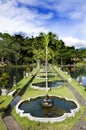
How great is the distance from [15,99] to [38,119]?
7695 mm

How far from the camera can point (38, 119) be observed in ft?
48.3

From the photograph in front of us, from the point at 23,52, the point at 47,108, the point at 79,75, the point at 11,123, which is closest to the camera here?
the point at 11,123

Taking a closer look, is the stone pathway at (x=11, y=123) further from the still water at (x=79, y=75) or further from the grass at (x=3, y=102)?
the still water at (x=79, y=75)

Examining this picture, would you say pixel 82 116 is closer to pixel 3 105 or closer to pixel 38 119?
pixel 38 119

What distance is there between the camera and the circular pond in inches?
646

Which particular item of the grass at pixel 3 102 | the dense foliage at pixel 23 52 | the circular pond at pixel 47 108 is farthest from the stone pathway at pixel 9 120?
the dense foliage at pixel 23 52

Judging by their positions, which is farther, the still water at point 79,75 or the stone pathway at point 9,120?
the still water at point 79,75

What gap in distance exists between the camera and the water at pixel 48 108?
16.8 meters

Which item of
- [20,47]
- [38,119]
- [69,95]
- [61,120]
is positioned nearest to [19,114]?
[38,119]

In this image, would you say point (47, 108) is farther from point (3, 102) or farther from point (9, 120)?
point (3, 102)

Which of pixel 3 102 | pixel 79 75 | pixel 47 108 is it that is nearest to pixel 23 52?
pixel 79 75

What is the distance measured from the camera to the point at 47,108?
60.3ft

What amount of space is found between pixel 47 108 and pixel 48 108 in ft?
0.29

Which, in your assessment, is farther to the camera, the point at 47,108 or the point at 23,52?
the point at 23,52
